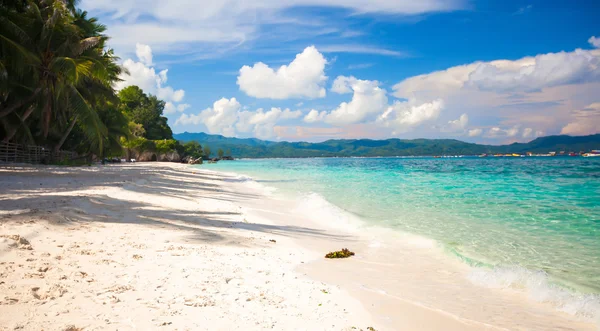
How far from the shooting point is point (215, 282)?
4184 mm

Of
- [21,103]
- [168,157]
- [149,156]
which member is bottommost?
[168,157]

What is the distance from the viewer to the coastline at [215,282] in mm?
3215

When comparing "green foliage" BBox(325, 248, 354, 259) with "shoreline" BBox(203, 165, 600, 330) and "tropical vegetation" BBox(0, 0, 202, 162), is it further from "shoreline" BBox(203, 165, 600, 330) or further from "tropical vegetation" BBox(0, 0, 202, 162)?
"tropical vegetation" BBox(0, 0, 202, 162)

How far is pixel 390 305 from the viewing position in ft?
14.0

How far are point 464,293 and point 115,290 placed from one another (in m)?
4.47

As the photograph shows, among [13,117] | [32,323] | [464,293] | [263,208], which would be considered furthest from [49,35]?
[464,293]

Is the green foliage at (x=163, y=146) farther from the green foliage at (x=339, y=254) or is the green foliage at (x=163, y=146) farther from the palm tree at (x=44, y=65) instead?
the green foliage at (x=339, y=254)

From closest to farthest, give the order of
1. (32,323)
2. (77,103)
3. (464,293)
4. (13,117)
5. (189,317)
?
(32,323) < (189,317) < (464,293) < (77,103) < (13,117)

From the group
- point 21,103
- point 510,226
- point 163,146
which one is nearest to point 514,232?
point 510,226

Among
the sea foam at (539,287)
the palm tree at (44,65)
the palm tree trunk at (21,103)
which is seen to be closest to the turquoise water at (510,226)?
the sea foam at (539,287)

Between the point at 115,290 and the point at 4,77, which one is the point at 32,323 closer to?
the point at 115,290

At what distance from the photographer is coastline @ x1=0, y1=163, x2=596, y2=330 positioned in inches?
127

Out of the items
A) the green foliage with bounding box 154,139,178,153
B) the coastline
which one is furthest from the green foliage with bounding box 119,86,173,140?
the coastline

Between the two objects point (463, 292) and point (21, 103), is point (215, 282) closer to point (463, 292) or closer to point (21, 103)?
point (463, 292)
